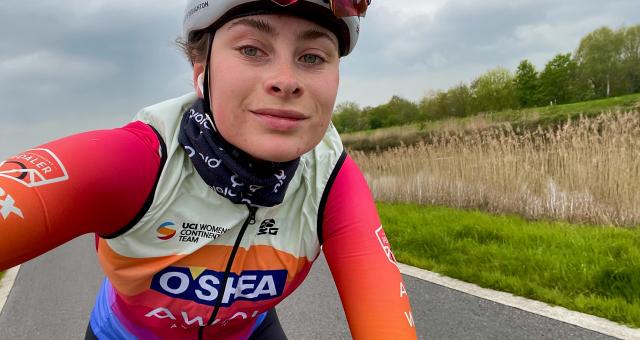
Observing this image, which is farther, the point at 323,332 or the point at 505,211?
the point at 505,211

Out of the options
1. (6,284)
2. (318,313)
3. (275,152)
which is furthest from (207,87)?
(6,284)

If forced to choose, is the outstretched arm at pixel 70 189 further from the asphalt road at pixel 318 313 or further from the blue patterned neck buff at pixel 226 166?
the asphalt road at pixel 318 313

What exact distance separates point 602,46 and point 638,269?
52.2 metres

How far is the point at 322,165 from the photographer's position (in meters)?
1.51

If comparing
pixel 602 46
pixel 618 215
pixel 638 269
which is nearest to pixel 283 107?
pixel 638 269

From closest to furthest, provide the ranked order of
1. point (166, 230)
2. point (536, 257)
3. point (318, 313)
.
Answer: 1. point (166, 230)
2. point (318, 313)
3. point (536, 257)

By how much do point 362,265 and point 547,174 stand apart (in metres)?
5.95

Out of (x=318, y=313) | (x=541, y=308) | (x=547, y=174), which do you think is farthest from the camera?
(x=547, y=174)

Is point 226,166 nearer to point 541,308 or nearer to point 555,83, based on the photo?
point 541,308

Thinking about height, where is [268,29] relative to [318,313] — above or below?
above

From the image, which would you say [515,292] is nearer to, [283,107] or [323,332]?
[323,332]

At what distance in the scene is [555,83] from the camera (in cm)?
4362

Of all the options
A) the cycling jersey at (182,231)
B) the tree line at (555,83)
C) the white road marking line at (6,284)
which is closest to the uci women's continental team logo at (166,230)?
the cycling jersey at (182,231)

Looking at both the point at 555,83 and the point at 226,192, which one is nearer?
the point at 226,192
